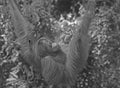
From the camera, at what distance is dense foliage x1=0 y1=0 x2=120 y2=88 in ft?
14.2

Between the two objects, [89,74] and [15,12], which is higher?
[15,12]

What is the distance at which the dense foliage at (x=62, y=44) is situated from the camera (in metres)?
4.34

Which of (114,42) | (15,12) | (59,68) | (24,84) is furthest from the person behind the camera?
(114,42)

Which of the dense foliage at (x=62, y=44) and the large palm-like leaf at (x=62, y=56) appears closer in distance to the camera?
the large palm-like leaf at (x=62, y=56)

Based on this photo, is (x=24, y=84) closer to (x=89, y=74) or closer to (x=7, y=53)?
(x=7, y=53)

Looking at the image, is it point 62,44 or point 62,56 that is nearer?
point 62,56

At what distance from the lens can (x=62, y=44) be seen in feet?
14.5

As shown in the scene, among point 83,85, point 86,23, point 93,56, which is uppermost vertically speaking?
point 86,23

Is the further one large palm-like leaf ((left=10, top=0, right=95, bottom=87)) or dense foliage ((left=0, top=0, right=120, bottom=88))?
dense foliage ((left=0, top=0, right=120, bottom=88))

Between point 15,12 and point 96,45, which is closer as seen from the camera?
point 15,12

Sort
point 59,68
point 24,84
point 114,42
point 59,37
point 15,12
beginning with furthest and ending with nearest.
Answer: point 114,42
point 59,37
point 24,84
point 15,12
point 59,68

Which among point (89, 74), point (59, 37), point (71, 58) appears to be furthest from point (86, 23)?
point (89, 74)

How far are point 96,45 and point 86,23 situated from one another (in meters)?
1.13

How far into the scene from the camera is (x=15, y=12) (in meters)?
3.97
